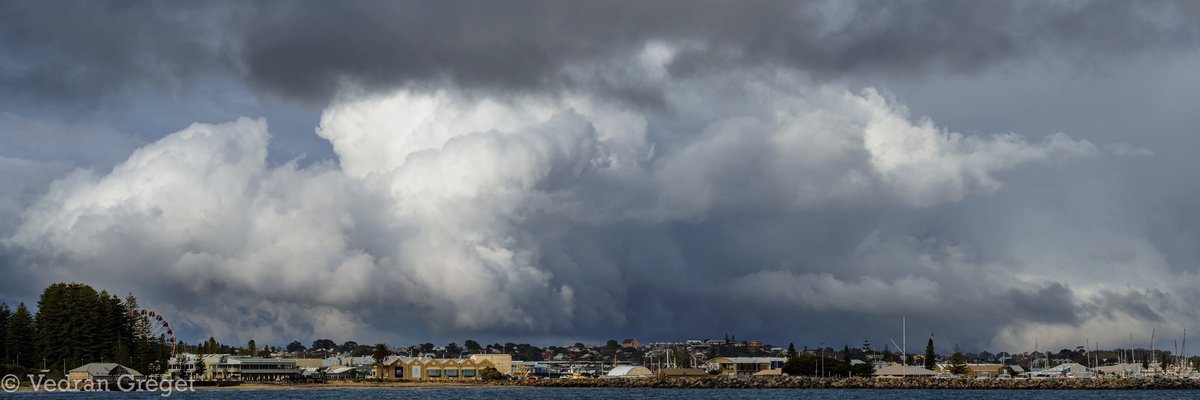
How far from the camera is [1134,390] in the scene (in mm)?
184500

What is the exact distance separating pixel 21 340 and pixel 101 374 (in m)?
23.6

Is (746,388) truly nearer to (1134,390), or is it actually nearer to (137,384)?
(1134,390)

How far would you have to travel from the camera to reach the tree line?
17412 cm

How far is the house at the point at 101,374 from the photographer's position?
162 m

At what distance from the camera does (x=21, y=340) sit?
17925 cm

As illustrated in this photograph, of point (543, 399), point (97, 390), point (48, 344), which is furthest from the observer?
point (48, 344)

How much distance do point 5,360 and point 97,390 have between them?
25926 millimetres

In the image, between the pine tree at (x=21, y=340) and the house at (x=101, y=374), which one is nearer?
the house at (x=101, y=374)

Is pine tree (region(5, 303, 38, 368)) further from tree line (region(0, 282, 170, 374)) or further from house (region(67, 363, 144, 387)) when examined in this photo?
house (region(67, 363, 144, 387))

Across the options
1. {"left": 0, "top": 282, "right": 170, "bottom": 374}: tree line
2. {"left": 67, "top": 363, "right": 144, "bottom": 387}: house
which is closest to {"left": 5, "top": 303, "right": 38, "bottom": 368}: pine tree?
{"left": 0, "top": 282, "right": 170, "bottom": 374}: tree line

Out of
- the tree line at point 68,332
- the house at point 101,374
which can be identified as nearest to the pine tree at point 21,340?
the tree line at point 68,332

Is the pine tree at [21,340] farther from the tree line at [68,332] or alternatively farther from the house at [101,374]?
the house at [101,374]

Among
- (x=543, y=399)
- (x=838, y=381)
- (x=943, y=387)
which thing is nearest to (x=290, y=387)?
(x=543, y=399)

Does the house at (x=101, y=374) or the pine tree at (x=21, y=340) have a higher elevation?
the pine tree at (x=21, y=340)
